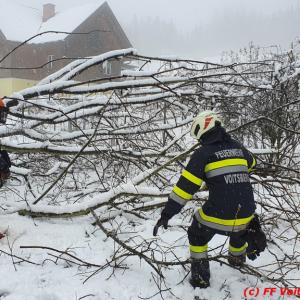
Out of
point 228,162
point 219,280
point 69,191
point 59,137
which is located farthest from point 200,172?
point 69,191

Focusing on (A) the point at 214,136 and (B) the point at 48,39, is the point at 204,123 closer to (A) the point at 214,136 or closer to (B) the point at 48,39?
(A) the point at 214,136

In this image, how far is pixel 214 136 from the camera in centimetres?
311

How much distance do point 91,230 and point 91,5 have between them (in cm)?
2638

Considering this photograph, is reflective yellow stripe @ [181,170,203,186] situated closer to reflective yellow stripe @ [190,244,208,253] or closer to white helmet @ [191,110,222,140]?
white helmet @ [191,110,222,140]

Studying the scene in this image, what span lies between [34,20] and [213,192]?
28613 mm

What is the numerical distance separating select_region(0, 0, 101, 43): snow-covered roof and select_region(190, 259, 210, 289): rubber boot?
24.0m

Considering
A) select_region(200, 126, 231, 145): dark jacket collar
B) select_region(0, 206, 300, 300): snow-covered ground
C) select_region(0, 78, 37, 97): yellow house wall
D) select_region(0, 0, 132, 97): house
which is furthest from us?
select_region(0, 78, 37, 97): yellow house wall

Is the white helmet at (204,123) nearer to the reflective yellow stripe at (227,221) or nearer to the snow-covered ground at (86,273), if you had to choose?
the reflective yellow stripe at (227,221)

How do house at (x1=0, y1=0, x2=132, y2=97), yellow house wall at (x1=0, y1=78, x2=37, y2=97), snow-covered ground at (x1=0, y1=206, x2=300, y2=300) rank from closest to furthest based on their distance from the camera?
1. snow-covered ground at (x1=0, y1=206, x2=300, y2=300)
2. house at (x1=0, y1=0, x2=132, y2=97)
3. yellow house wall at (x1=0, y1=78, x2=37, y2=97)

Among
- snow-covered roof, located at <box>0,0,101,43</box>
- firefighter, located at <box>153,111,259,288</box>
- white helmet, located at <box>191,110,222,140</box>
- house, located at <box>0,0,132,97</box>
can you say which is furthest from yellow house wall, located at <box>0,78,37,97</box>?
firefighter, located at <box>153,111,259,288</box>

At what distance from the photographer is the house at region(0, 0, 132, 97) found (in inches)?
992

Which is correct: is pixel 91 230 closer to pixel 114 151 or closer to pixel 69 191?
pixel 114 151

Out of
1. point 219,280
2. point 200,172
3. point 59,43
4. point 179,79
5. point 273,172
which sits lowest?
point 219,280

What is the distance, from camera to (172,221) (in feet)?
13.4
